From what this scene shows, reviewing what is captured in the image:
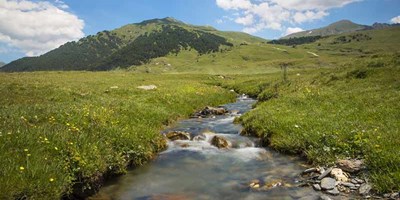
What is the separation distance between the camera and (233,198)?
38.4 feet

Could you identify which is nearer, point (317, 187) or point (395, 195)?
point (395, 195)

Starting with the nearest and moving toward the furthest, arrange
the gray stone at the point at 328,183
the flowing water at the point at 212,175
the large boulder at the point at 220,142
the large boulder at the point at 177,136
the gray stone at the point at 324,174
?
the gray stone at the point at 328,183
the flowing water at the point at 212,175
the gray stone at the point at 324,174
the large boulder at the point at 220,142
the large boulder at the point at 177,136

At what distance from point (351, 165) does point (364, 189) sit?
1772mm

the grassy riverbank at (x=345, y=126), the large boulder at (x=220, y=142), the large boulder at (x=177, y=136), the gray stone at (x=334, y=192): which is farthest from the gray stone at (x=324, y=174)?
the large boulder at (x=177, y=136)

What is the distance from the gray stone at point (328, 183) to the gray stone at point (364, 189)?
86 cm

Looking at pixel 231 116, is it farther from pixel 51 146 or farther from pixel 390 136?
pixel 51 146

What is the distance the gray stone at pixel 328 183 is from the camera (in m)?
11.9

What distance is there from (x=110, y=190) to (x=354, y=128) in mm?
11639

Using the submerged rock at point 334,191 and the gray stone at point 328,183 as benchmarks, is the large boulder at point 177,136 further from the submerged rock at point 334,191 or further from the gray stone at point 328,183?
the submerged rock at point 334,191

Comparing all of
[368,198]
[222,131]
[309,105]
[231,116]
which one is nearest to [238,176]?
[368,198]

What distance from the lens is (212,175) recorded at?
14.2 m

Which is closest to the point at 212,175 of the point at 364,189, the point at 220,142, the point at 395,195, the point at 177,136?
the point at 220,142

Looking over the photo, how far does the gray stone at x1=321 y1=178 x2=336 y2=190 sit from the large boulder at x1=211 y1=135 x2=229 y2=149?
7291 mm

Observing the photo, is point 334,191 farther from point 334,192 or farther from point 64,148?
point 64,148
